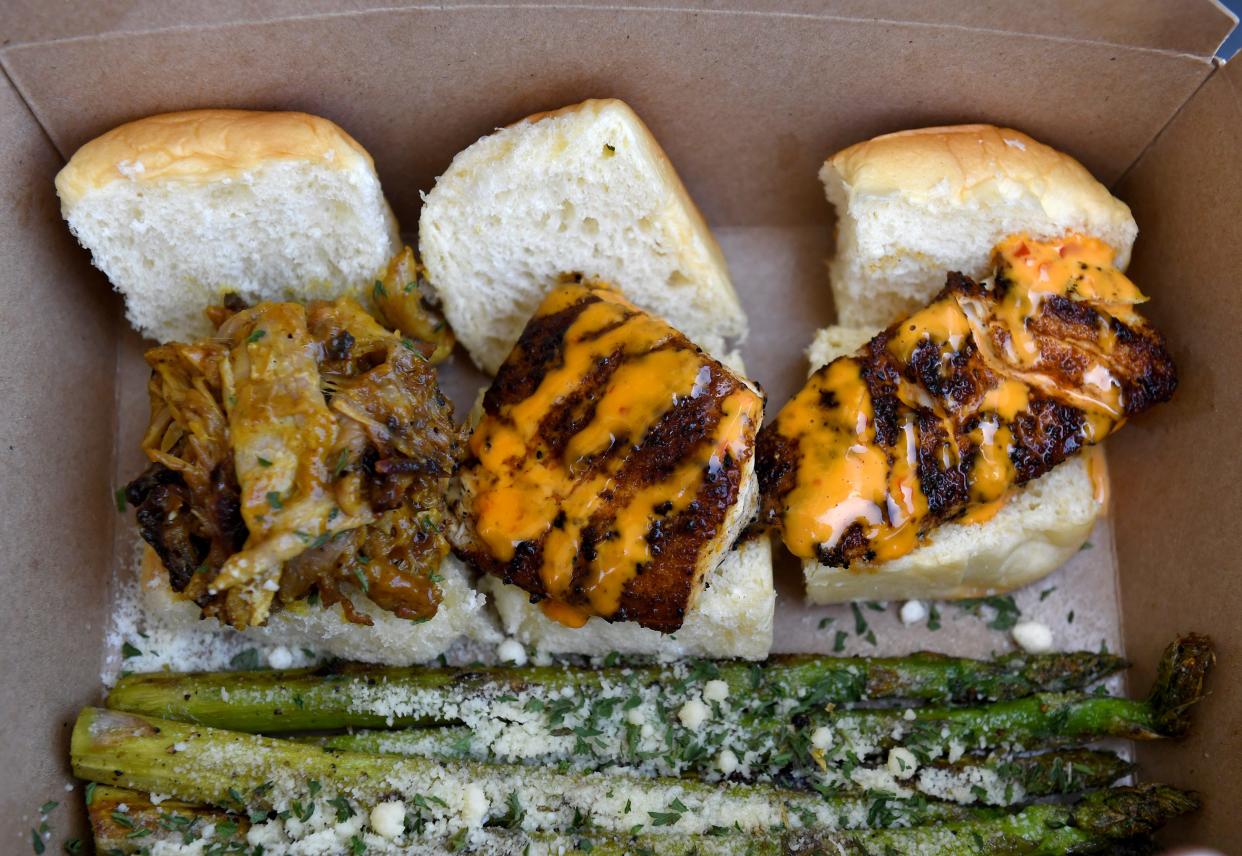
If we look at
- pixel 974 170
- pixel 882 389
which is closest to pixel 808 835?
pixel 882 389

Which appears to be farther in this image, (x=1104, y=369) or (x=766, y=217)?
(x=766, y=217)

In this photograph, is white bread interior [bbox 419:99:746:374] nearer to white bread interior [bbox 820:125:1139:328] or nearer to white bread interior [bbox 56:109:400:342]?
white bread interior [bbox 56:109:400:342]

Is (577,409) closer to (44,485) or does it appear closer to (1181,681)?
(44,485)

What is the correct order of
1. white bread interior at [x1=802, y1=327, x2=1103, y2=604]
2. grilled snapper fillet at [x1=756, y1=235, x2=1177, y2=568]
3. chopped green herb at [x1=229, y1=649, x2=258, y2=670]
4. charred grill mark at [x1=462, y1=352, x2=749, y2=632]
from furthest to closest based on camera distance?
chopped green herb at [x1=229, y1=649, x2=258, y2=670] < white bread interior at [x1=802, y1=327, x2=1103, y2=604] < grilled snapper fillet at [x1=756, y1=235, x2=1177, y2=568] < charred grill mark at [x1=462, y1=352, x2=749, y2=632]

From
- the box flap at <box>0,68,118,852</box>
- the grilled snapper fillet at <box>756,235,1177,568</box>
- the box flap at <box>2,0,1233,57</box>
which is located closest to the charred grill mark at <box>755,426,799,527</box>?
the grilled snapper fillet at <box>756,235,1177,568</box>

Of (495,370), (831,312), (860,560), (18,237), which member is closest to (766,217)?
(831,312)

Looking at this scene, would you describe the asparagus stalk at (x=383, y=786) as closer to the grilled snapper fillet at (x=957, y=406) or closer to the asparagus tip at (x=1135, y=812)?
the asparagus tip at (x=1135, y=812)

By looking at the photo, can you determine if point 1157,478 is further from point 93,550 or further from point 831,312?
point 93,550
